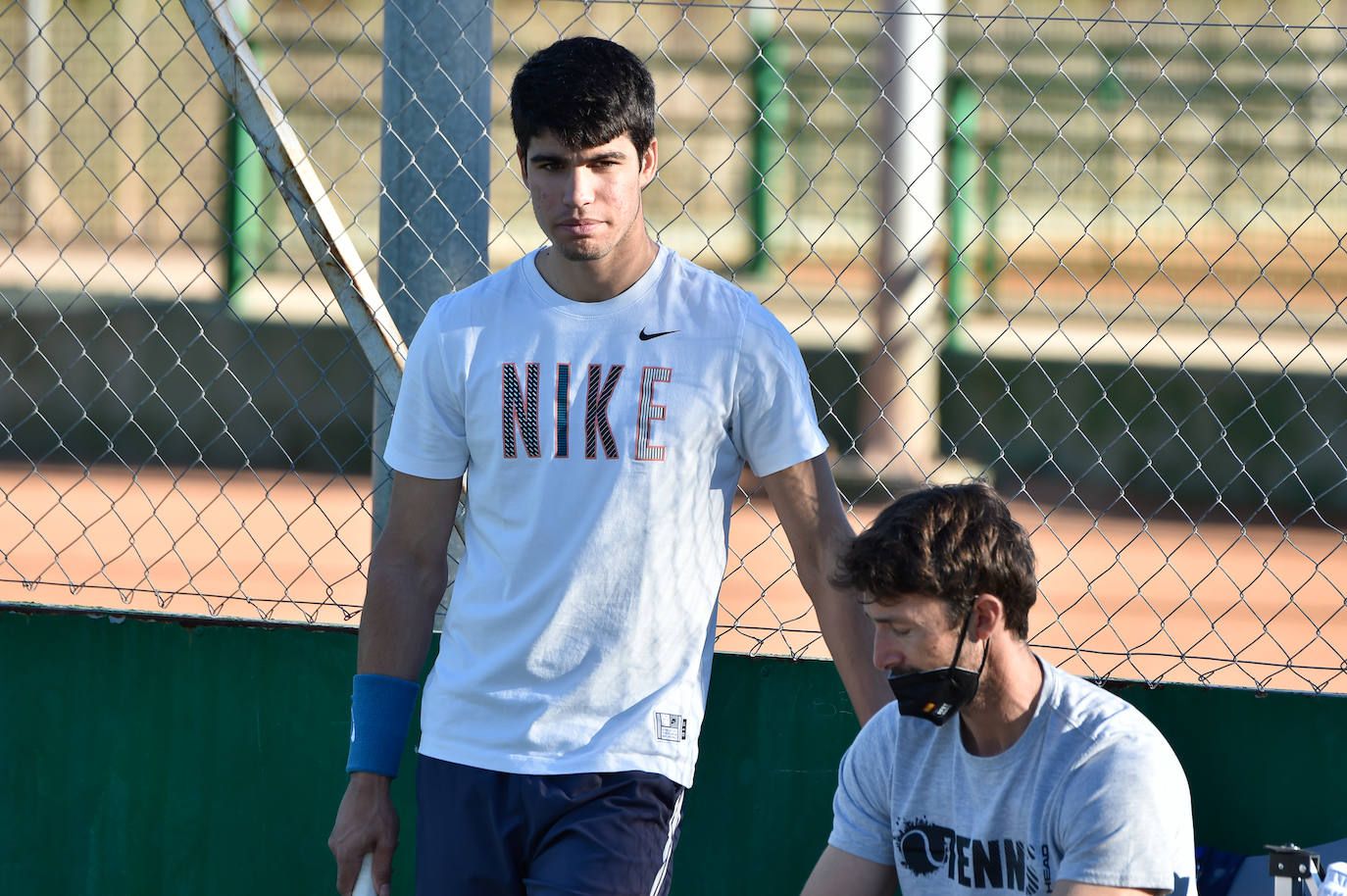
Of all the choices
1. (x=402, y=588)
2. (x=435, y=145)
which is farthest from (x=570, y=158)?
(x=435, y=145)

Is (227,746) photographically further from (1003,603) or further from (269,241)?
(269,241)

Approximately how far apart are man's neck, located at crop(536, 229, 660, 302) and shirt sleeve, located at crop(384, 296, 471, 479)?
0.17 meters

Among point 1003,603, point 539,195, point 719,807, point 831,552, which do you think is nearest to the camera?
point 1003,603

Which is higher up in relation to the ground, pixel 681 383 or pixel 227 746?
pixel 681 383

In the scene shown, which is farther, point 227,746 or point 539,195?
point 227,746

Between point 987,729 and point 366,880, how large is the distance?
3.36ft

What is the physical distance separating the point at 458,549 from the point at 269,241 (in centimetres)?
850

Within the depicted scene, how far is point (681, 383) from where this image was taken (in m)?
2.22

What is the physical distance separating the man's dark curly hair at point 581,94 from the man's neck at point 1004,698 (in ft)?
3.19

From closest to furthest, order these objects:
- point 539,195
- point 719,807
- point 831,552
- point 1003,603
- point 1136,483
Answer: point 1003,603 → point 539,195 → point 831,552 → point 719,807 → point 1136,483

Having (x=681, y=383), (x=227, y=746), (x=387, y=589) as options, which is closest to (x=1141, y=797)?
(x=681, y=383)

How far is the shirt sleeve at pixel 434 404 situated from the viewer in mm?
2254

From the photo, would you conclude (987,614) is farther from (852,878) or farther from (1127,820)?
(852,878)

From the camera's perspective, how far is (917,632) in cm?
202
